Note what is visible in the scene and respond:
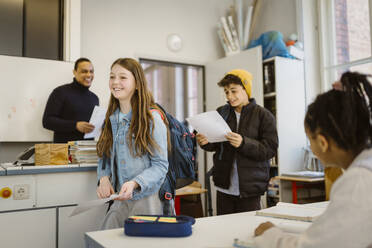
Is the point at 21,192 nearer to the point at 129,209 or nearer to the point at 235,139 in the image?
the point at 129,209

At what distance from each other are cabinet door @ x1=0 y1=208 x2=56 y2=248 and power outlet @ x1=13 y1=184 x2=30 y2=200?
77mm

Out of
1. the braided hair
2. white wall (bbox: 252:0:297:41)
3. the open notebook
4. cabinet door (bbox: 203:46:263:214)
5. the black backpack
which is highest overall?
white wall (bbox: 252:0:297:41)

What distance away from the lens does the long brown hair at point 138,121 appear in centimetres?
148

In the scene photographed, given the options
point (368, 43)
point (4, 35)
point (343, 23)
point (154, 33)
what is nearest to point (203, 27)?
point (154, 33)

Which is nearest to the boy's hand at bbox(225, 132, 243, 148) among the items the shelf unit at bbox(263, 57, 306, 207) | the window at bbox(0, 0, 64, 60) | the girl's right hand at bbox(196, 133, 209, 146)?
the girl's right hand at bbox(196, 133, 209, 146)

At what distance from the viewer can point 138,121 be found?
1518mm

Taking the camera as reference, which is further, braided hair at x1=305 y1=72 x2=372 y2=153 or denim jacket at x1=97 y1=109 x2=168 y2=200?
denim jacket at x1=97 y1=109 x2=168 y2=200

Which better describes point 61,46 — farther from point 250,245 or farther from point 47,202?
point 250,245

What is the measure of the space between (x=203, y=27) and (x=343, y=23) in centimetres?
176

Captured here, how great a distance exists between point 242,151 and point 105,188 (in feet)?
2.60

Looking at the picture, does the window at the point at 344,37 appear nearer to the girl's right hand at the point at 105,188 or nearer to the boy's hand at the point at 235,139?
the boy's hand at the point at 235,139

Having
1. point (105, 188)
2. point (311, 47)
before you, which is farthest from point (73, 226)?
Answer: point (311, 47)

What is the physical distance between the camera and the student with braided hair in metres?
0.63

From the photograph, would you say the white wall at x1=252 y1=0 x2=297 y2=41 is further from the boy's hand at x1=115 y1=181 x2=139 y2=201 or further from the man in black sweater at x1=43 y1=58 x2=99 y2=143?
the boy's hand at x1=115 y1=181 x2=139 y2=201
